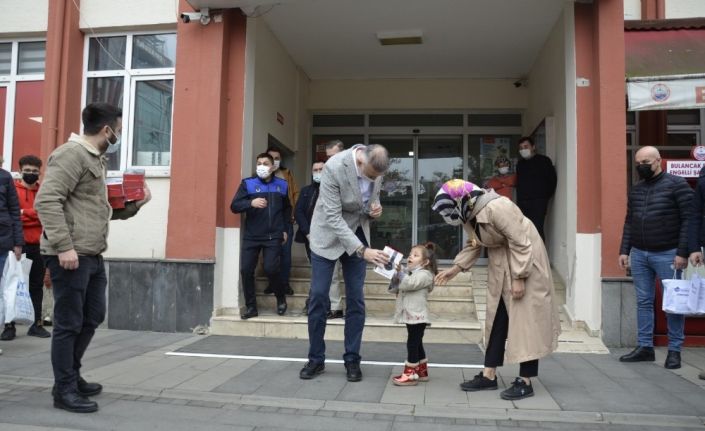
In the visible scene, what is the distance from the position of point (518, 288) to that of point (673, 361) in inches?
84.9

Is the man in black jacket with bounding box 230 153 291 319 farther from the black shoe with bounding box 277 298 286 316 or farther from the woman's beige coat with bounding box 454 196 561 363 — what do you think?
the woman's beige coat with bounding box 454 196 561 363

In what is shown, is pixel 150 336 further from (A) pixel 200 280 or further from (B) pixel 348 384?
(B) pixel 348 384

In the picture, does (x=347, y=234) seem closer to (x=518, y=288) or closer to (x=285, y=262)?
(x=518, y=288)

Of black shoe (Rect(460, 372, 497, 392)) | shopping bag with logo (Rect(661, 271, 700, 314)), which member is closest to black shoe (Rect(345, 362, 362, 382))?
black shoe (Rect(460, 372, 497, 392))

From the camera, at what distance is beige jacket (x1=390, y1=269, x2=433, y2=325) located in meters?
4.33

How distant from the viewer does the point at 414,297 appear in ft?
14.3

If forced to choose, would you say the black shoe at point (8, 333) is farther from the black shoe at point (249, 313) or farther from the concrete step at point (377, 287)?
the concrete step at point (377, 287)

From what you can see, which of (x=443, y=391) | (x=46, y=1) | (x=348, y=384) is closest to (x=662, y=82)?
(x=443, y=391)

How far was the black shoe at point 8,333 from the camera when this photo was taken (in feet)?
20.0

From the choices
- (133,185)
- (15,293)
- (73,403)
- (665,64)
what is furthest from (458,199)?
(15,293)

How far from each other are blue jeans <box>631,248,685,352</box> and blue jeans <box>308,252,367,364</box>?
278 centimetres

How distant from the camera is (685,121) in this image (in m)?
7.88

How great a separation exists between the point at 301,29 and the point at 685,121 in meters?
5.53

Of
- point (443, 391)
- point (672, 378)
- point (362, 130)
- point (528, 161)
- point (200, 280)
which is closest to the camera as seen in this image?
point (443, 391)
